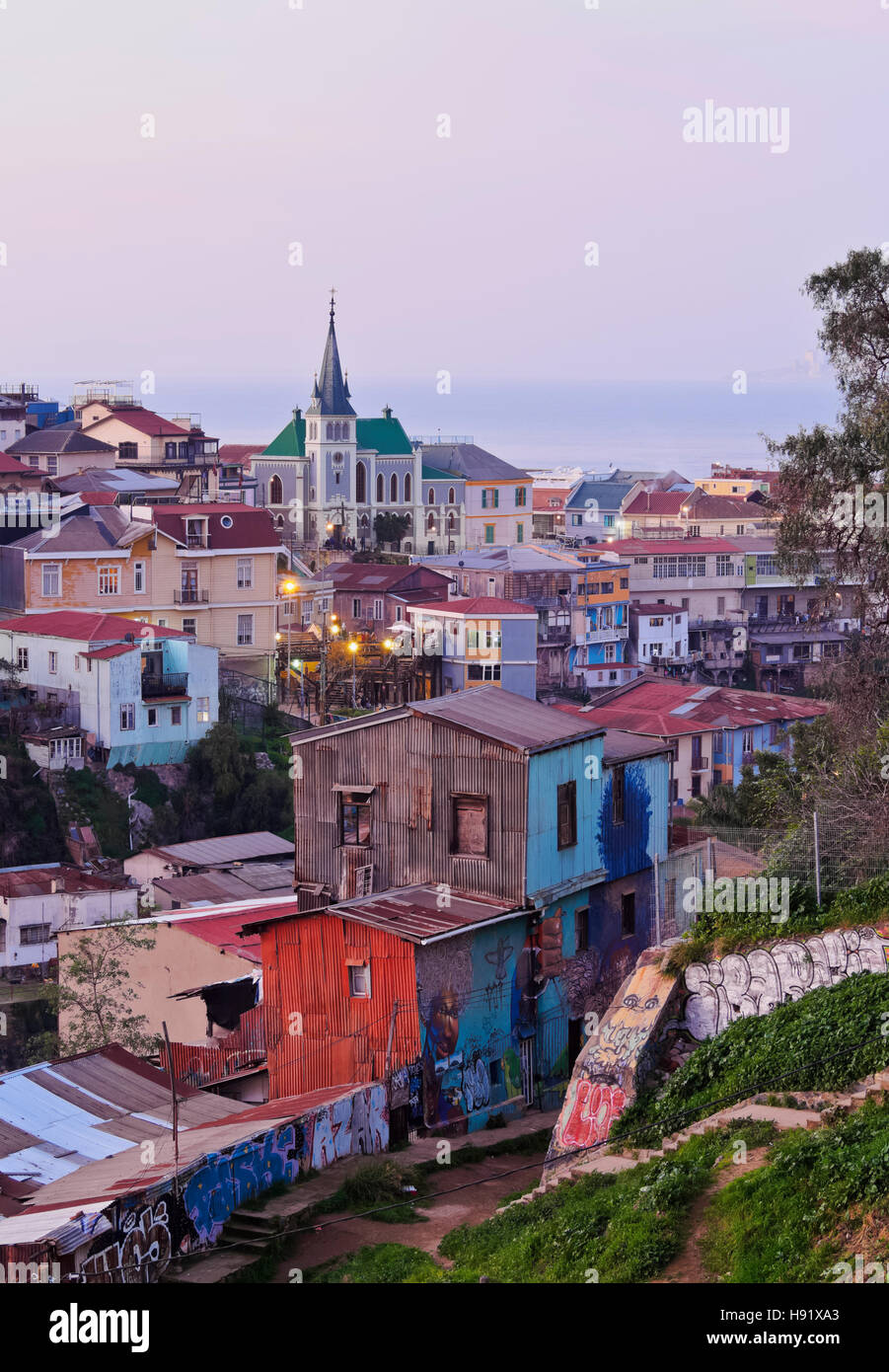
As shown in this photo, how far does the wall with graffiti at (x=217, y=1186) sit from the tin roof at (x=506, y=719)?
15.0 feet

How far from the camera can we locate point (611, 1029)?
49.8ft

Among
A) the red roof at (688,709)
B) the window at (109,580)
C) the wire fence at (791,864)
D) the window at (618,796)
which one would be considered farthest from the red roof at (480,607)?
the wire fence at (791,864)

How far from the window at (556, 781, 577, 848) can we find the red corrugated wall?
309 centimetres

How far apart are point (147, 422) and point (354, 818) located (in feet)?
165

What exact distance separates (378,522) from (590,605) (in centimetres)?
1958

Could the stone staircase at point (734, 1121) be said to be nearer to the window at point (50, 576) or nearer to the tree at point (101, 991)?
the tree at point (101, 991)

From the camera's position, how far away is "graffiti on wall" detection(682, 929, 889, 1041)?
1480 cm

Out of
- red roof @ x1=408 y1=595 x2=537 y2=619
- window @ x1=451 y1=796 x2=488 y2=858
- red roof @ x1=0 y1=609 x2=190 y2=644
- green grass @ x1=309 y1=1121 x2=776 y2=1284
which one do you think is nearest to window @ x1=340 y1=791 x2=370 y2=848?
window @ x1=451 y1=796 x2=488 y2=858

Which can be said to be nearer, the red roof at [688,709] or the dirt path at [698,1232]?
the dirt path at [698,1232]

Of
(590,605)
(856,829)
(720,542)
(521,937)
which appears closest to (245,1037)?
(521,937)

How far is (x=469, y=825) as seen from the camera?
19.4m

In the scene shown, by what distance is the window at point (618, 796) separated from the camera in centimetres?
2088

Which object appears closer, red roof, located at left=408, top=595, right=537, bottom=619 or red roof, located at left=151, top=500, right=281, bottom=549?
red roof, located at left=151, top=500, right=281, bottom=549

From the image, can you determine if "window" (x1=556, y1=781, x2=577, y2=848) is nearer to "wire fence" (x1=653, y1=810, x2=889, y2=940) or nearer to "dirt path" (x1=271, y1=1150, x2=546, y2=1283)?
"wire fence" (x1=653, y1=810, x2=889, y2=940)
